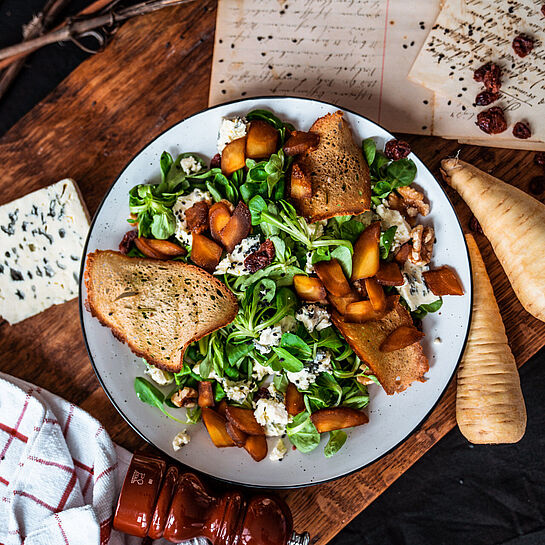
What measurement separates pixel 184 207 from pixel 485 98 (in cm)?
99

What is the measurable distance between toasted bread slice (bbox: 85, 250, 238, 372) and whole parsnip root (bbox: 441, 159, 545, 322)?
2.54 ft

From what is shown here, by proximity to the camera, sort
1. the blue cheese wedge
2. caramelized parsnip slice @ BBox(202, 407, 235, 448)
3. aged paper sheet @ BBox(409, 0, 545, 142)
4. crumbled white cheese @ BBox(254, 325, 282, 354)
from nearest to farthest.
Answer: crumbled white cheese @ BBox(254, 325, 282, 354) → caramelized parsnip slice @ BBox(202, 407, 235, 448) → aged paper sheet @ BBox(409, 0, 545, 142) → the blue cheese wedge

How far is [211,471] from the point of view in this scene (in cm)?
157

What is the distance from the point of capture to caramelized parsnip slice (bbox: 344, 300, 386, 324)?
146 centimetres

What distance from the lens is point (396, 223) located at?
1487 mm

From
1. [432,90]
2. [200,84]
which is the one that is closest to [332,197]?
[432,90]

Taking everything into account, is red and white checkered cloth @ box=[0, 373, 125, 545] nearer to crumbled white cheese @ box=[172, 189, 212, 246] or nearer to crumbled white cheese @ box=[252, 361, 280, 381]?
crumbled white cheese @ box=[252, 361, 280, 381]

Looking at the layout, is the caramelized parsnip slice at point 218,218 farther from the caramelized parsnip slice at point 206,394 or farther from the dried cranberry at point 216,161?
the caramelized parsnip slice at point 206,394

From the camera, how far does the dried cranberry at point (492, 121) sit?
163 cm

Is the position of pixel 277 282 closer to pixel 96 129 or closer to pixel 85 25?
pixel 96 129

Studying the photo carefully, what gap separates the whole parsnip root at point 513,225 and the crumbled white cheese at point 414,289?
26 cm

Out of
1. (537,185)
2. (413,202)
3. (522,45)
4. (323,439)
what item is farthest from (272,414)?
(522,45)

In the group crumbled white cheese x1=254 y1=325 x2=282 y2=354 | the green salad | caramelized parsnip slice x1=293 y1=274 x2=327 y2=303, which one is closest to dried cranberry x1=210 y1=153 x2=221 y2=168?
the green salad

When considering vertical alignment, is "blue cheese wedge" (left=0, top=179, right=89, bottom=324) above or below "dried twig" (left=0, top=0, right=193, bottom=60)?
below
